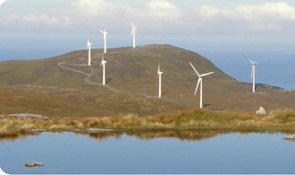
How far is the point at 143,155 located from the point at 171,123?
50.0 feet

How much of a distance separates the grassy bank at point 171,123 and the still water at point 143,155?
327cm

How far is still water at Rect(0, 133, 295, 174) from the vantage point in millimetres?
31625

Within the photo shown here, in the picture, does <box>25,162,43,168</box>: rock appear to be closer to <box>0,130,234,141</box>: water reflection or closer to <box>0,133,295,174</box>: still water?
<box>0,133,295,174</box>: still water

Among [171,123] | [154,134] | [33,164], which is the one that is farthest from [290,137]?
[33,164]

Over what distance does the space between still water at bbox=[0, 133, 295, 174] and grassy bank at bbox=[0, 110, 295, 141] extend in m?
3.27

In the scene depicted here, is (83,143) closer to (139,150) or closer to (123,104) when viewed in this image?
(139,150)

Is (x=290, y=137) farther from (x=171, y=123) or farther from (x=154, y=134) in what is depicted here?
(x=171, y=123)

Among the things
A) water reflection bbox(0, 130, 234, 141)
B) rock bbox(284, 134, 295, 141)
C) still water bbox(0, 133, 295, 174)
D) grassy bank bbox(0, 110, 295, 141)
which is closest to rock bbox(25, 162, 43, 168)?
still water bbox(0, 133, 295, 174)

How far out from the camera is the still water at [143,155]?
31.6 meters

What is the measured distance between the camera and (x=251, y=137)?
149 ft

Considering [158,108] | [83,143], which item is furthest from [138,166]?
[158,108]

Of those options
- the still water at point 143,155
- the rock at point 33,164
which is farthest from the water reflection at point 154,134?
the rock at point 33,164

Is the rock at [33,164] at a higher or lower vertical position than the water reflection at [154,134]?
higher

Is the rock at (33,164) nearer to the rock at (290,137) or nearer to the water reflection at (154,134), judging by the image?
the water reflection at (154,134)
